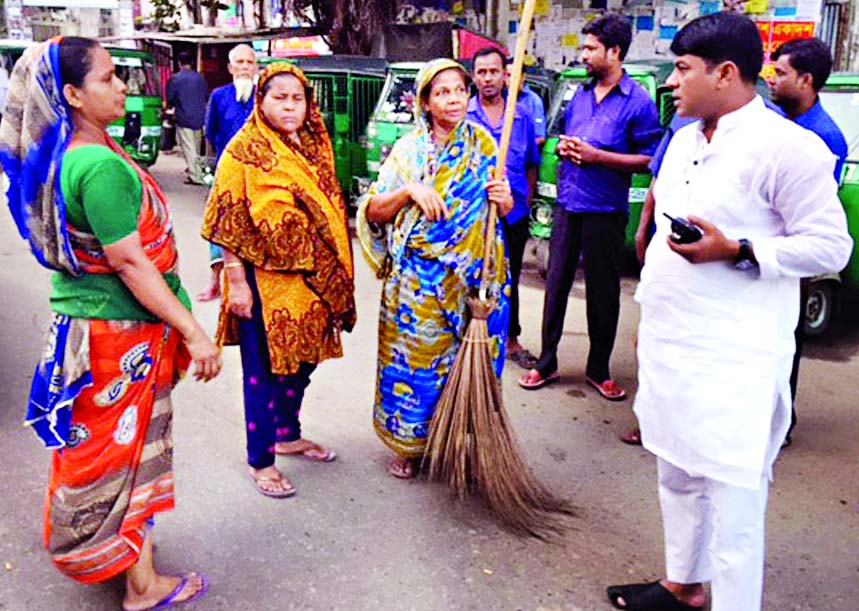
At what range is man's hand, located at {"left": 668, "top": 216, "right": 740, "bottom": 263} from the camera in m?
2.00

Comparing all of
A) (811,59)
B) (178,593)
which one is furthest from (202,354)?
(811,59)

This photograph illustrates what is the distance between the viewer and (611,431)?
388 cm

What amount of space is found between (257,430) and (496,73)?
2.16 metres

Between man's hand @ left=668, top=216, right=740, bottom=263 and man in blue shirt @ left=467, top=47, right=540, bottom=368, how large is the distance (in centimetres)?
216

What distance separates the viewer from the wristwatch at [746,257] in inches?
79.0

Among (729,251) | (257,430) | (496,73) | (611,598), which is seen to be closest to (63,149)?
(257,430)

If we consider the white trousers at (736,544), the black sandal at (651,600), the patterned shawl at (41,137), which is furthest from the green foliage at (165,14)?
the white trousers at (736,544)

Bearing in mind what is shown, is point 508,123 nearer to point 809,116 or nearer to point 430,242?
point 430,242

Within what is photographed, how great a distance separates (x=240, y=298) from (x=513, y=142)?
1948mm

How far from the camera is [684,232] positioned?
2.05 metres

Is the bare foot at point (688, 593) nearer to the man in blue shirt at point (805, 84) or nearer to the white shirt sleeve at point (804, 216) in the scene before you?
the white shirt sleeve at point (804, 216)

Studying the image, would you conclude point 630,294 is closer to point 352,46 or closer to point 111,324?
point 111,324

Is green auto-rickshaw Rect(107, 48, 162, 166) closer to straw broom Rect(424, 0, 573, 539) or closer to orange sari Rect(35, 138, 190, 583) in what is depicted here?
straw broom Rect(424, 0, 573, 539)

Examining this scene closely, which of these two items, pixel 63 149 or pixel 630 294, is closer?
pixel 63 149
